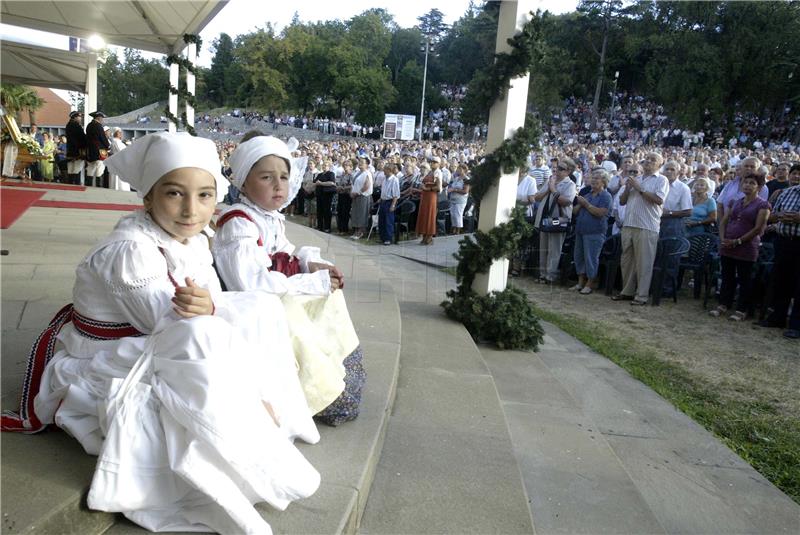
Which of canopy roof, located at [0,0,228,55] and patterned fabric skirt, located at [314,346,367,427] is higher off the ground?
canopy roof, located at [0,0,228,55]

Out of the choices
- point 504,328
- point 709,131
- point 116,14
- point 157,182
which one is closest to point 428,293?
point 504,328

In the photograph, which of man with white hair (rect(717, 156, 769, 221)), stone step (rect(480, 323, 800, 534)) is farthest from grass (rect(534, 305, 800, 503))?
man with white hair (rect(717, 156, 769, 221))

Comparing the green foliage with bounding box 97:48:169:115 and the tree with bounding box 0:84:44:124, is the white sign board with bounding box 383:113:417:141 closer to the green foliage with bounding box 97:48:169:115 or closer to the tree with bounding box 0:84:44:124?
the tree with bounding box 0:84:44:124

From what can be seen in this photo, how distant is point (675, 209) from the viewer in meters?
8.31

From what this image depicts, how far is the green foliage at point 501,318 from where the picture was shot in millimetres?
5254

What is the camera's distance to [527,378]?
4.66 metres

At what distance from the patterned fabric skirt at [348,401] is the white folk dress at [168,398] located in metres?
0.59

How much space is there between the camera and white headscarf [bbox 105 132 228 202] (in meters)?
2.10

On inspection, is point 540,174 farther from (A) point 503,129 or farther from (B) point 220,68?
(B) point 220,68

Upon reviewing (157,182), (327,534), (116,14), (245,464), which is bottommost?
(327,534)

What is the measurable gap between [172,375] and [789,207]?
745 cm

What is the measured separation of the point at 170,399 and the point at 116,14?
33.2 ft

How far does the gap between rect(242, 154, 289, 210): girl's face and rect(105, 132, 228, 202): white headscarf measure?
27.9 inches

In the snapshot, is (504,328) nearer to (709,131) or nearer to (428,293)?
(428,293)
